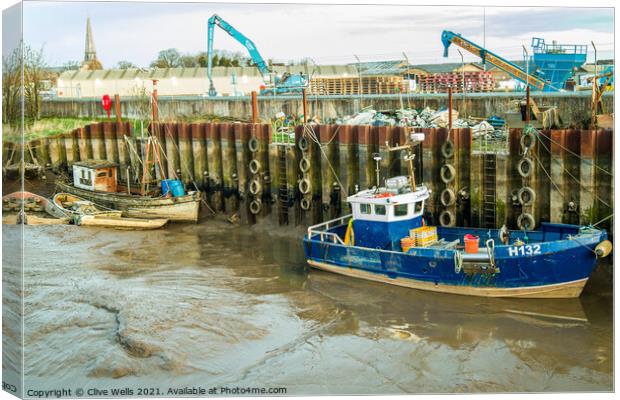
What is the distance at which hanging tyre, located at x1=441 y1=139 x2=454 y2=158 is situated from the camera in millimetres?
21531

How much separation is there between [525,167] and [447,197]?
2.11 metres

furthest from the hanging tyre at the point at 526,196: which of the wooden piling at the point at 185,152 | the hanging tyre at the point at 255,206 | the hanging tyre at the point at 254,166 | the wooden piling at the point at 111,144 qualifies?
the wooden piling at the point at 111,144

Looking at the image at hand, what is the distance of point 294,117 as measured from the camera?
1157 inches

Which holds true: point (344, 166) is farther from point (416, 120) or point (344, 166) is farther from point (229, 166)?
point (229, 166)

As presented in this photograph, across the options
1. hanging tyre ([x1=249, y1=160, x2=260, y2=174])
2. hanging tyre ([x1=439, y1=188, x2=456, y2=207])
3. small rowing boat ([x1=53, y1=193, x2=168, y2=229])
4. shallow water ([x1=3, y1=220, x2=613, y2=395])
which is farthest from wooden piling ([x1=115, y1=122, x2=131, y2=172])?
hanging tyre ([x1=439, y1=188, x2=456, y2=207])

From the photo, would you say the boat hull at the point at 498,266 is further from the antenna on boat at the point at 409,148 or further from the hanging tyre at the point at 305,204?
the hanging tyre at the point at 305,204

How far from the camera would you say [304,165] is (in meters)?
24.5

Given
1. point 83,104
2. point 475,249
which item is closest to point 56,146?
point 83,104

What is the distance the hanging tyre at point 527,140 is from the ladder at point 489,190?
0.76m

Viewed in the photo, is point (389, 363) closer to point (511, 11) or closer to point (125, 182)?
point (511, 11)

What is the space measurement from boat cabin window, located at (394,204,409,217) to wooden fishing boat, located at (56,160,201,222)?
8104 millimetres

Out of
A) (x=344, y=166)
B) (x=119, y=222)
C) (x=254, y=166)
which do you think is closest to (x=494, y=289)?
(x=344, y=166)

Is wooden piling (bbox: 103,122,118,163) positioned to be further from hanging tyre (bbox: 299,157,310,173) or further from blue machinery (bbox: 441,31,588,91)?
blue machinery (bbox: 441,31,588,91)

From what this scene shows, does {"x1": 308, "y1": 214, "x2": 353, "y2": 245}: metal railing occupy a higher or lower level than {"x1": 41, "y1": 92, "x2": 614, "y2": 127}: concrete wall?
lower
